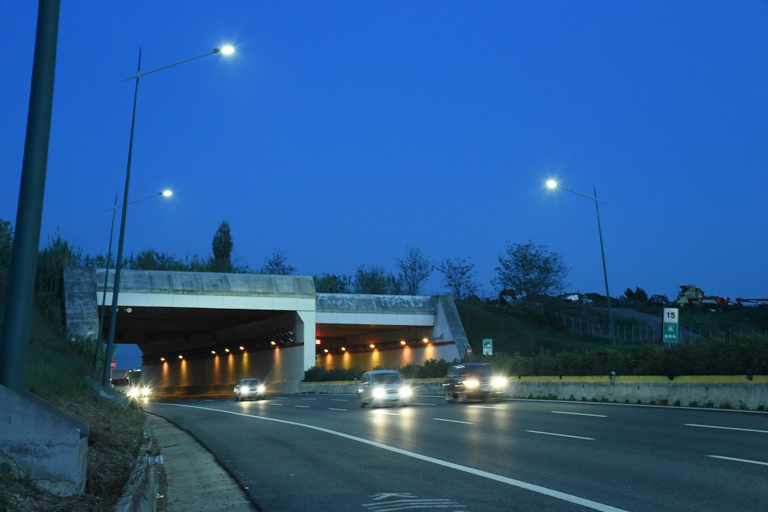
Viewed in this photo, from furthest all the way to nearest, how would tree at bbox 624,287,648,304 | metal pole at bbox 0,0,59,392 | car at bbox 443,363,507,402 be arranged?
tree at bbox 624,287,648,304
car at bbox 443,363,507,402
metal pole at bbox 0,0,59,392

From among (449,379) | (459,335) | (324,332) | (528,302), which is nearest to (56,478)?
(449,379)

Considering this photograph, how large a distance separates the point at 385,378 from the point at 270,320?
3374 cm

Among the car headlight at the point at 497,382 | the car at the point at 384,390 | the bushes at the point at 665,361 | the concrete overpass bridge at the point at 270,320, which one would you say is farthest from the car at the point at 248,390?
the car headlight at the point at 497,382

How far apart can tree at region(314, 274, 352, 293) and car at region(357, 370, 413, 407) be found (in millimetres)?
72747

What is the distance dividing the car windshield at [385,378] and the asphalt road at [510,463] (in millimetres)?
10091

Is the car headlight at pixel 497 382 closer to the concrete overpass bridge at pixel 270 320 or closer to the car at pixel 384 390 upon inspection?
the car at pixel 384 390

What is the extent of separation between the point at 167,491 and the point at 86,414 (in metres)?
4.90

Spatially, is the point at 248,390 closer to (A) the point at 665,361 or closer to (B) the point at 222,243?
(A) the point at 665,361

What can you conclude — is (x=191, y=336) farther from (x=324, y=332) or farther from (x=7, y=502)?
(x=7, y=502)

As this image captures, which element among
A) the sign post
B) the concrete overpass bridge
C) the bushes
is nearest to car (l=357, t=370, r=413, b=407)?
the bushes

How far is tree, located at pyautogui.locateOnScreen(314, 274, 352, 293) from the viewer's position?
107 meters

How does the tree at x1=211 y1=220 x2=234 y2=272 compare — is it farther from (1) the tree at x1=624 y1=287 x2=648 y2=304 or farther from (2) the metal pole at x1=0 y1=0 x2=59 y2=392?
(2) the metal pole at x1=0 y1=0 x2=59 y2=392

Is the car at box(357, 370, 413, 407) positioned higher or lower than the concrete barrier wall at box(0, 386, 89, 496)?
higher

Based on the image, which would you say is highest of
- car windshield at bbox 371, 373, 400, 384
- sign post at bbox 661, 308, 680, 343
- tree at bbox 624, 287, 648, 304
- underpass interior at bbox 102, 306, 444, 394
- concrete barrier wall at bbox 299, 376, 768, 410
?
tree at bbox 624, 287, 648, 304
